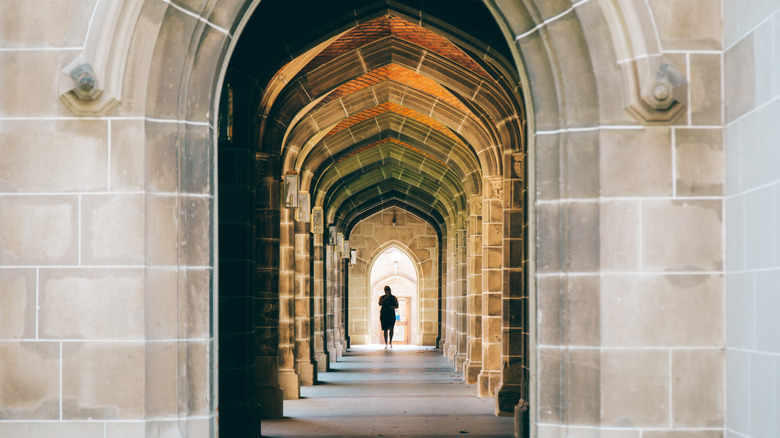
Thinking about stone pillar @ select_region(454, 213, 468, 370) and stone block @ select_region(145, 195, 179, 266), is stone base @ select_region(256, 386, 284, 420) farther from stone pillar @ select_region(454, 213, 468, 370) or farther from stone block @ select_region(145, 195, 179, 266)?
stone block @ select_region(145, 195, 179, 266)

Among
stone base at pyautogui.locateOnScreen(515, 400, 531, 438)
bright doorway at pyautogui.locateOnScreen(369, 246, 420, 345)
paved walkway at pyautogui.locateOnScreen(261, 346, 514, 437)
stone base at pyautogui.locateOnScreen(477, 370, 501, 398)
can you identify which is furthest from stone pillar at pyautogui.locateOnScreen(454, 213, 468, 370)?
bright doorway at pyautogui.locateOnScreen(369, 246, 420, 345)

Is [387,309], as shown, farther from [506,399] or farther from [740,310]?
[740,310]

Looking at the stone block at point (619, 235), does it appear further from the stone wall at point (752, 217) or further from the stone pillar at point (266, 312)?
the stone pillar at point (266, 312)

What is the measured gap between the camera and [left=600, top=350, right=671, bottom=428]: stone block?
410cm

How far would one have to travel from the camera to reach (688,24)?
413 centimetres

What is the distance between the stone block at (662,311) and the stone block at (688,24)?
1017mm

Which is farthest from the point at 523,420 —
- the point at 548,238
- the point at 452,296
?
the point at 452,296

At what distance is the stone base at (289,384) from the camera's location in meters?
11.6

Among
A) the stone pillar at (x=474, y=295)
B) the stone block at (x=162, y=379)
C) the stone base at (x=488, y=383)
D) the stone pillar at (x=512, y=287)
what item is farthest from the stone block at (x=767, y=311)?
the stone pillar at (x=474, y=295)

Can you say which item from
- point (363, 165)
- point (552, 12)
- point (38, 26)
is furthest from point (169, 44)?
point (363, 165)

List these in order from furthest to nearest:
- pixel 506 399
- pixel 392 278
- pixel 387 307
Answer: pixel 392 278, pixel 387 307, pixel 506 399

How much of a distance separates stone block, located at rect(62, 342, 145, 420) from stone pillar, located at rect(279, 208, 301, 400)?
7.24m

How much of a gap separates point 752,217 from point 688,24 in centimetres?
91

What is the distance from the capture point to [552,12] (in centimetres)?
428
